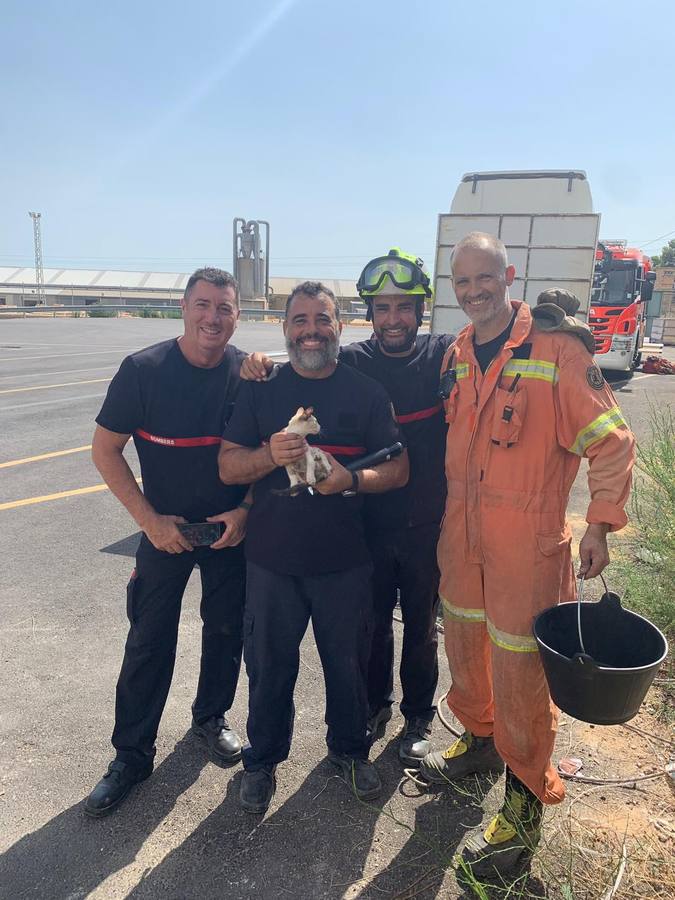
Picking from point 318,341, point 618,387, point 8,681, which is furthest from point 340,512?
point 618,387

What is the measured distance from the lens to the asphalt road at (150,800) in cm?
241

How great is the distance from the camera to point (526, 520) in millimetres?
2543

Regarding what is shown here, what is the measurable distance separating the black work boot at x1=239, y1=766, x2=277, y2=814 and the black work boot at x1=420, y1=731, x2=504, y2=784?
0.70m

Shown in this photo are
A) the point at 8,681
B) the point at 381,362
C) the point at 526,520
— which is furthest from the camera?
the point at 8,681

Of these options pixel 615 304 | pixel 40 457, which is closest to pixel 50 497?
pixel 40 457

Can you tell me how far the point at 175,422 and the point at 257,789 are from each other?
5.22 ft

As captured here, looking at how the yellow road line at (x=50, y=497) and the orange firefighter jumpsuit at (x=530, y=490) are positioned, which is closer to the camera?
the orange firefighter jumpsuit at (x=530, y=490)

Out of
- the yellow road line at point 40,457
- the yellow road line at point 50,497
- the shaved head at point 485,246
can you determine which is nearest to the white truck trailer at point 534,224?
the yellow road line at point 40,457

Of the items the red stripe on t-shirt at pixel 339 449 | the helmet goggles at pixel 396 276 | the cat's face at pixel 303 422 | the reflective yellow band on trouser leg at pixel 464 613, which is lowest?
the reflective yellow band on trouser leg at pixel 464 613

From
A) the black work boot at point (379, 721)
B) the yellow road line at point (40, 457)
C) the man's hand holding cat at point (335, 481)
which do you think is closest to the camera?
the man's hand holding cat at point (335, 481)

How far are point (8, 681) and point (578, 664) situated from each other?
2966 mm

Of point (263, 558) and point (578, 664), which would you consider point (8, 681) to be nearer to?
point (263, 558)

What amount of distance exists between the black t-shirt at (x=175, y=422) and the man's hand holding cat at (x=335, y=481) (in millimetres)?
543

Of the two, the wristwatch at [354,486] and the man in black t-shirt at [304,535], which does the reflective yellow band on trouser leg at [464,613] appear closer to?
the man in black t-shirt at [304,535]
